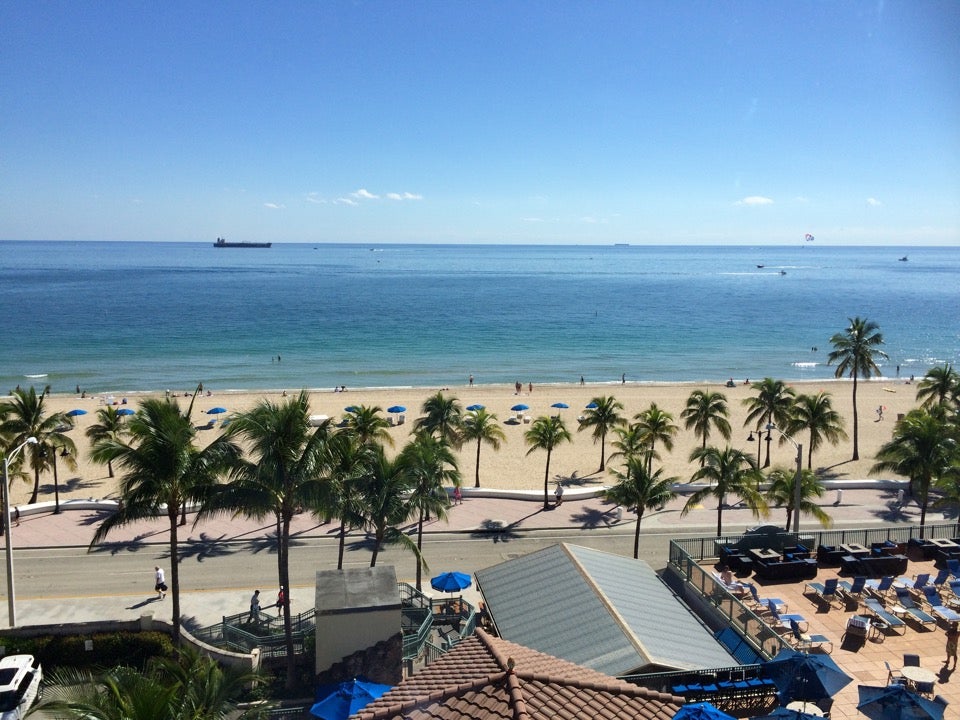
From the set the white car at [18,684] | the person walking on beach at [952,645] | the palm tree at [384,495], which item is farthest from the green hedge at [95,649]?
the person walking on beach at [952,645]

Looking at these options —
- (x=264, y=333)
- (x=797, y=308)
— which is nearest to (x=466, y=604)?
(x=264, y=333)

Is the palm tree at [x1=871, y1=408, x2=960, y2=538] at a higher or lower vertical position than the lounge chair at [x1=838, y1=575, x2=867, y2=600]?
higher

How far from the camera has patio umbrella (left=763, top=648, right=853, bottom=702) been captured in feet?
41.8

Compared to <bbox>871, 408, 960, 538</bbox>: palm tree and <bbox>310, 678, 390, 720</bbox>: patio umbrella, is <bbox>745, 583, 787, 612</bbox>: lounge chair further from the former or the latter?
<bbox>871, 408, 960, 538</bbox>: palm tree

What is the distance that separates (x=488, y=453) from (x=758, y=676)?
85.7ft

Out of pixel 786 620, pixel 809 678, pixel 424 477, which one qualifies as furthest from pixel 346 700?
pixel 786 620

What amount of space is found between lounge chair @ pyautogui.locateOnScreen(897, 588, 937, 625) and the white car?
64.2 feet

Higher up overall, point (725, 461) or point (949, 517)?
point (725, 461)

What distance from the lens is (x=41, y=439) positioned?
88.9 feet

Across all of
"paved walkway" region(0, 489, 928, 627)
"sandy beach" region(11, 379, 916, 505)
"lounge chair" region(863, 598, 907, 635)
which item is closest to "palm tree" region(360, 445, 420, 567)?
"paved walkway" region(0, 489, 928, 627)

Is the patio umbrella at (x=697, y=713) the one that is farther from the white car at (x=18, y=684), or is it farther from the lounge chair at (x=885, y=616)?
the white car at (x=18, y=684)

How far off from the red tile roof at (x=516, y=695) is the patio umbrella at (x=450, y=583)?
10.7m

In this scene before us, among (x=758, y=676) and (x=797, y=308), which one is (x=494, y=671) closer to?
(x=758, y=676)

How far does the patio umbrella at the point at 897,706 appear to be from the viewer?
39.1 ft
